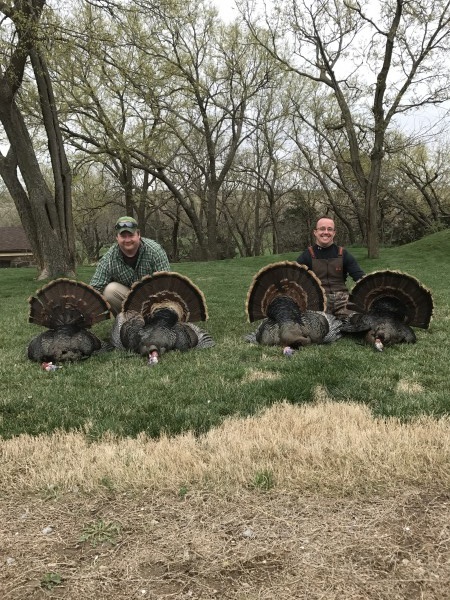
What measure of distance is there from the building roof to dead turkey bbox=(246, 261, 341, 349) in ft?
145

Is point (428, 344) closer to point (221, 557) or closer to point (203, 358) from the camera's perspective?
point (203, 358)

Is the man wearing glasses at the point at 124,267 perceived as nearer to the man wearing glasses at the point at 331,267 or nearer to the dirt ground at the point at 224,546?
the man wearing glasses at the point at 331,267

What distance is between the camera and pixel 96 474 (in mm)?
2973

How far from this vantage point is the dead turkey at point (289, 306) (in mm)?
6109

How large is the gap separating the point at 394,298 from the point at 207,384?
3.03 m

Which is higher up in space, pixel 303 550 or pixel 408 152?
pixel 408 152

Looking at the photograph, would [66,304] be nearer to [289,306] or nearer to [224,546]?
[289,306]

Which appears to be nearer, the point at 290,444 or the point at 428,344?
the point at 290,444

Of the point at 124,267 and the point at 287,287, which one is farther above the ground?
the point at 124,267

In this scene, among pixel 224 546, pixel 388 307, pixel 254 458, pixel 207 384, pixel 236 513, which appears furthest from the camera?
pixel 388 307

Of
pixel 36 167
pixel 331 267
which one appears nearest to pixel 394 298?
pixel 331 267

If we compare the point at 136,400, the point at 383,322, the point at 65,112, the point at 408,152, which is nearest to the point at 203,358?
the point at 136,400

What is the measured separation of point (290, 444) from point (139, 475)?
1013 millimetres

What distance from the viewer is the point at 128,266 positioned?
686 centimetres
